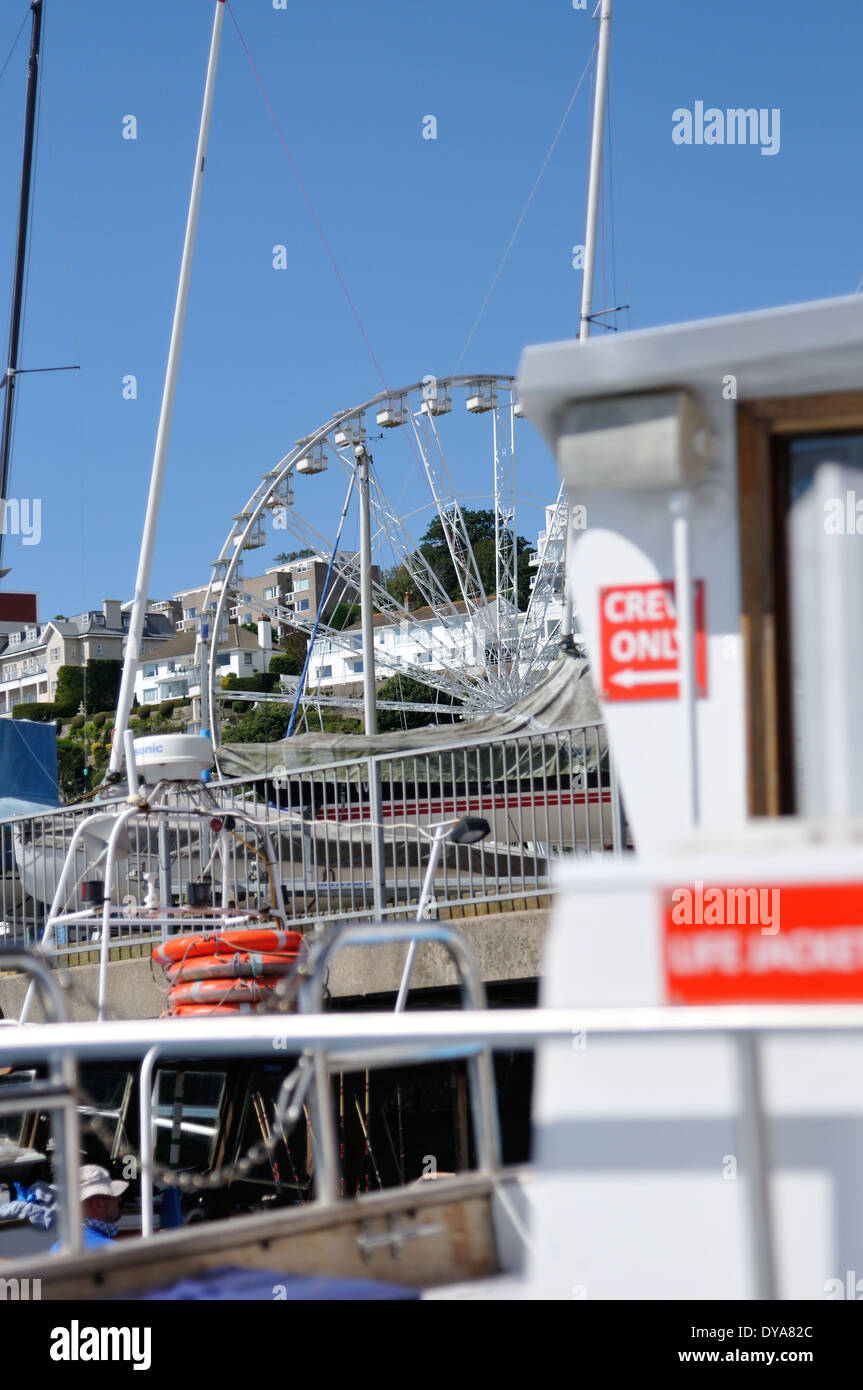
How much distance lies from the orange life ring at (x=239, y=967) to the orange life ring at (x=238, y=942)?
0.04m

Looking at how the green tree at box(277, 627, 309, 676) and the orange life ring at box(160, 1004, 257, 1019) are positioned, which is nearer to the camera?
the orange life ring at box(160, 1004, 257, 1019)

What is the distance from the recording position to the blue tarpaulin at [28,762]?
18.3 metres

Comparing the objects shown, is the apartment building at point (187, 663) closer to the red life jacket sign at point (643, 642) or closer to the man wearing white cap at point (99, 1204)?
the man wearing white cap at point (99, 1204)

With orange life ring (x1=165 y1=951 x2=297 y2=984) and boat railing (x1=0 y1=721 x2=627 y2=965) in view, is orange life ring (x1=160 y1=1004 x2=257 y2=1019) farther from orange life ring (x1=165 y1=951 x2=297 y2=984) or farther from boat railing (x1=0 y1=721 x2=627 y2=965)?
boat railing (x1=0 y1=721 x2=627 y2=965)

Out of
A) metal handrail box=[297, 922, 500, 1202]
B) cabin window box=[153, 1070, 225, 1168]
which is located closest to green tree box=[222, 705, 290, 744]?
cabin window box=[153, 1070, 225, 1168]

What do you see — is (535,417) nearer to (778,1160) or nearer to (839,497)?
(839,497)

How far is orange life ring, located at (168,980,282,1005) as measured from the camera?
746cm

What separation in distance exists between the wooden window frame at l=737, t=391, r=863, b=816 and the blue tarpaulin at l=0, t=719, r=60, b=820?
15299mm

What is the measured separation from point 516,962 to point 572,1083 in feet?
19.0

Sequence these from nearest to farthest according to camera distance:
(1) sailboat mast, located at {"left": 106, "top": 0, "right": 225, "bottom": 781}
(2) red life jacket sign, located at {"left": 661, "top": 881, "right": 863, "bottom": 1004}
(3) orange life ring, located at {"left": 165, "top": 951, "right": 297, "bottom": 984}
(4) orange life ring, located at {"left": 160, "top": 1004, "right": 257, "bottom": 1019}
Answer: (2) red life jacket sign, located at {"left": 661, "top": 881, "right": 863, "bottom": 1004} < (4) orange life ring, located at {"left": 160, "top": 1004, "right": 257, "bottom": 1019} < (3) orange life ring, located at {"left": 165, "top": 951, "right": 297, "bottom": 984} < (1) sailboat mast, located at {"left": 106, "top": 0, "right": 225, "bottom": 781}

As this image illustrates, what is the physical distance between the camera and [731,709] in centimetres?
345

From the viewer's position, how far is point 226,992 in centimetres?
748

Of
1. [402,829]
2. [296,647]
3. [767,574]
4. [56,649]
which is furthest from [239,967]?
[56,649]
